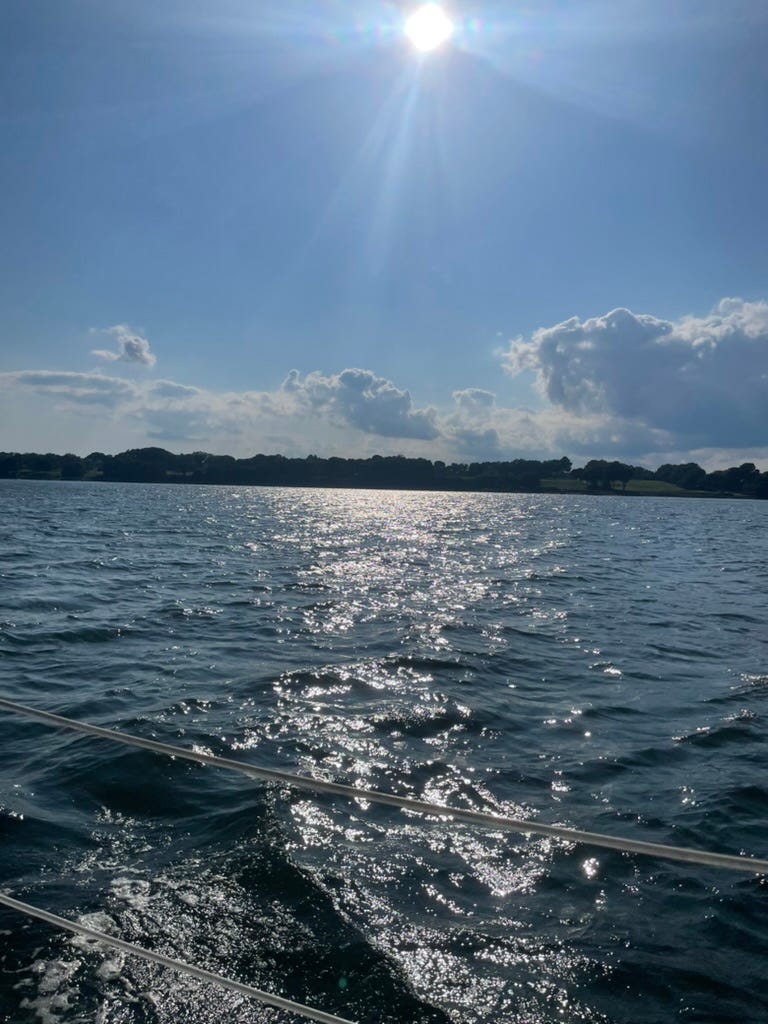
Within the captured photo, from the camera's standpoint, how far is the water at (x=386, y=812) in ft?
17.4

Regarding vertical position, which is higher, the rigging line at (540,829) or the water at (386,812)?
the rigging line at (540,829)

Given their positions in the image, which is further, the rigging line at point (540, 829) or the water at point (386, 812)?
the water at point (386, 812)

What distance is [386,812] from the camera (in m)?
8.33

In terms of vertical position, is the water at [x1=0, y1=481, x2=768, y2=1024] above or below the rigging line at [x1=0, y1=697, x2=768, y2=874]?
below

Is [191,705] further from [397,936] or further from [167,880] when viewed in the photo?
[397,936]

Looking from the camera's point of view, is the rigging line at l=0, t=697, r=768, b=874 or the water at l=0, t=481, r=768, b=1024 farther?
the water at l=0, t=481, r=768, b=1024

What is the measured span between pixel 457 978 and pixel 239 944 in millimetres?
1650

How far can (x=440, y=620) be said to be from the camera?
64.3ft

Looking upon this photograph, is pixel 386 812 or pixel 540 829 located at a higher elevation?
pixel 540 829

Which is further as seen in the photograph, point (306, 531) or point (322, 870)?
point (306, 531)

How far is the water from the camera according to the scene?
5.31 meters

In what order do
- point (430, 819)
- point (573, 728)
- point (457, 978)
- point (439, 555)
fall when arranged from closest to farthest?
point (457, 978) < point (430, 819) < point (573, 728) < point (439, 555)

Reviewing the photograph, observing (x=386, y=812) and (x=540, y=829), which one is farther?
(x=386, y=812)

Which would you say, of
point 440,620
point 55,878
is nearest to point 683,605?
point 440,620
